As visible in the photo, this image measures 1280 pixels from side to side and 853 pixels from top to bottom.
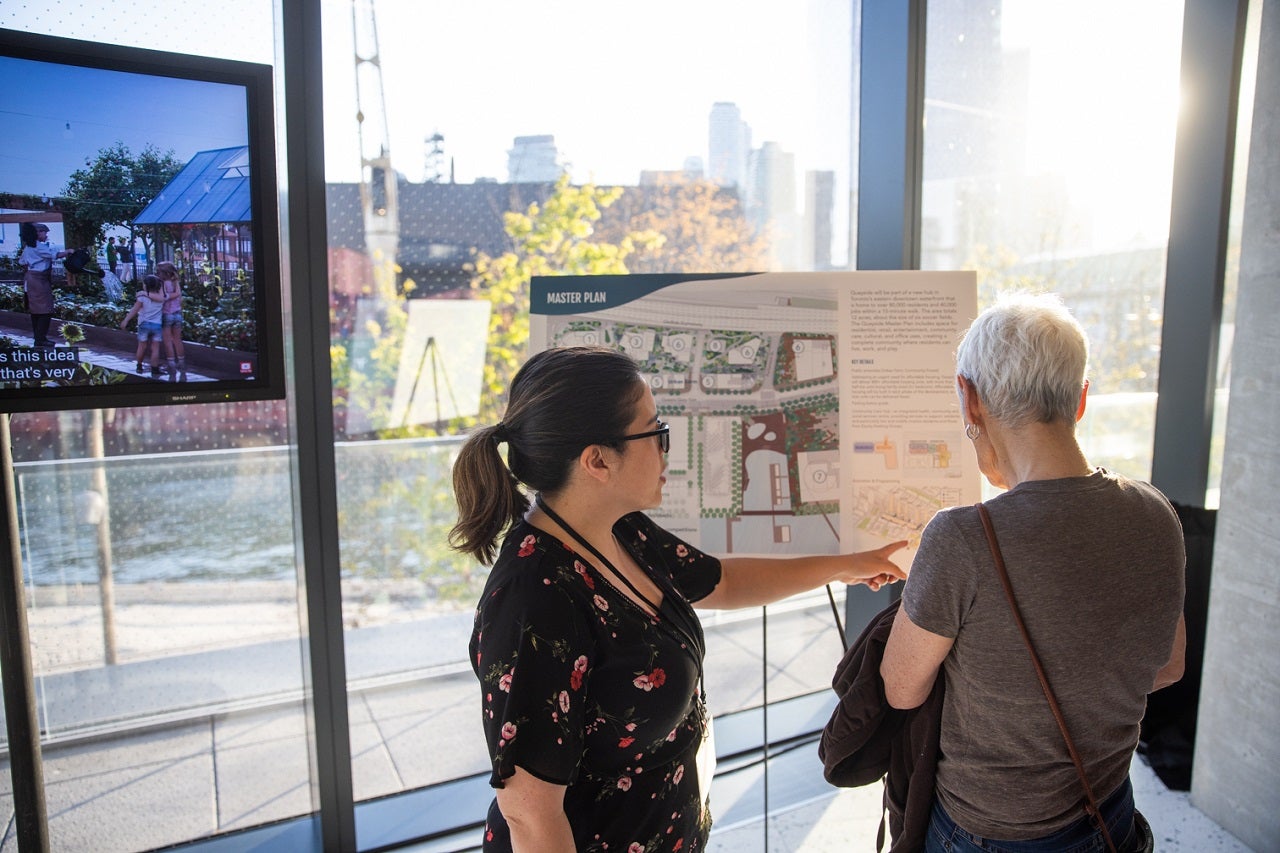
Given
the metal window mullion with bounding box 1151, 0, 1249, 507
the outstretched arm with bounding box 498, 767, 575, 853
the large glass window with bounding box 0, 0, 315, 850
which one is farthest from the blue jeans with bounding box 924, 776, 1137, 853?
the metal window mullion with bounding box 1151, 0, 1249, 507

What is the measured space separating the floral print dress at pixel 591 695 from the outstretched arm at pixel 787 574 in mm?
345

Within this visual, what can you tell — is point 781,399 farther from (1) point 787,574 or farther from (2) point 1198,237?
(2) point 1198,237

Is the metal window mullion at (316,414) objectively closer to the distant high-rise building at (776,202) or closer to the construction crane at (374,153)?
the construction crane at (374,153)

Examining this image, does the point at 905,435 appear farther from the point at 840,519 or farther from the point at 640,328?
the point at 640,328

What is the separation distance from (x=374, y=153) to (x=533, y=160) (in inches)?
20.3

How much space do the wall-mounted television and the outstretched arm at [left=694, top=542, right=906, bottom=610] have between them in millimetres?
1065

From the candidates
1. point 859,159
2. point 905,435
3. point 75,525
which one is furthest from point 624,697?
point 859,159

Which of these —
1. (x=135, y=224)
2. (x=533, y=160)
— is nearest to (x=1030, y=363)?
(x=135, y=224)

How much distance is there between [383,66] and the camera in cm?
249

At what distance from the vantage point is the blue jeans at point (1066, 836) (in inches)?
54.2

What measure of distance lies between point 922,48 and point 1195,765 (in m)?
2.58

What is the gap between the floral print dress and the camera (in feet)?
3.79

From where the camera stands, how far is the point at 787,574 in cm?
193

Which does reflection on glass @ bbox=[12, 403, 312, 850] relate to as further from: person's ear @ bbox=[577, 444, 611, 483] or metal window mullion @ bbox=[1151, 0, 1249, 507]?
metal window mullion @ bbox=[1151, 0, 1249, 507]
